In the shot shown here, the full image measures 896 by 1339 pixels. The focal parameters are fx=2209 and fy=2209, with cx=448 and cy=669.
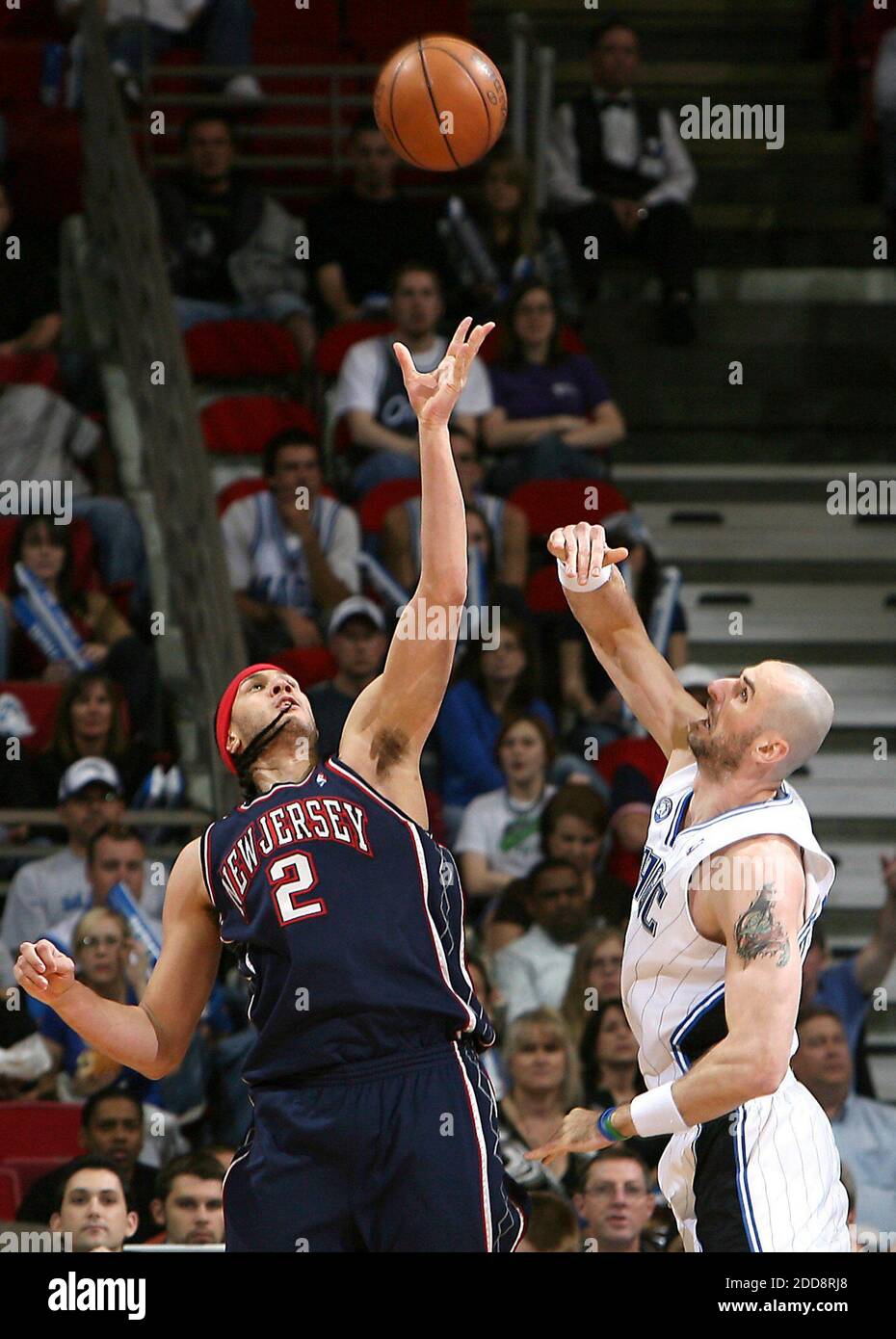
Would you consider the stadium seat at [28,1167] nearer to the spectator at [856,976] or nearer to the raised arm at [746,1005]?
the spectator at [856,976]

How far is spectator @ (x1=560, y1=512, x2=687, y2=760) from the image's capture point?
8430 millimetres

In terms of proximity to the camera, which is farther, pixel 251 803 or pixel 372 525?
pixel 372 525

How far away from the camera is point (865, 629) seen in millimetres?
9664

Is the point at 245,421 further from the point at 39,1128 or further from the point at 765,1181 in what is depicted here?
the point at 765,1181

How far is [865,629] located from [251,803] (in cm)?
560

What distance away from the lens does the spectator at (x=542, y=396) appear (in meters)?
9.31

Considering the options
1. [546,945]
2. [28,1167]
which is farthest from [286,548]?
[28,1167]

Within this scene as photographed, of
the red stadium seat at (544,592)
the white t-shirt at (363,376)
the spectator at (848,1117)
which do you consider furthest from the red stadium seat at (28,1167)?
the white t-shirt at (363,376)

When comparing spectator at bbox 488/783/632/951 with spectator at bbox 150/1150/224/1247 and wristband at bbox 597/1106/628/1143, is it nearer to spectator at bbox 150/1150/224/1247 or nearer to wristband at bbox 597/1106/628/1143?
spectator at bbox 150/1150/224/1247

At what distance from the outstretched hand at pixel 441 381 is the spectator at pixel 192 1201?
2559mm
